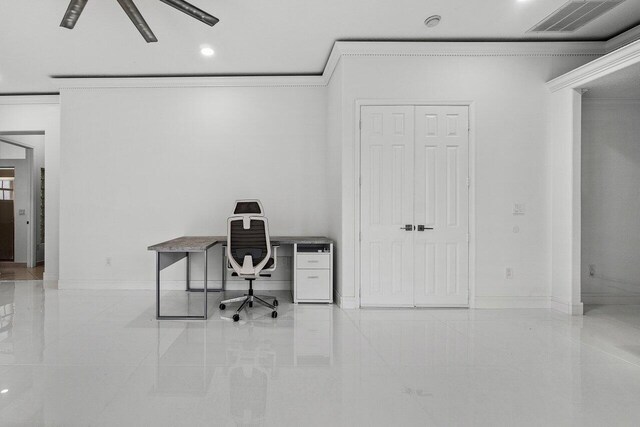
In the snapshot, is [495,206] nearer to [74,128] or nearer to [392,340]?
[392,340]

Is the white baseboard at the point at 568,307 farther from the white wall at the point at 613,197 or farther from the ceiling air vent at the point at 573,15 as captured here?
the ceiling air vent at the point at 573,15

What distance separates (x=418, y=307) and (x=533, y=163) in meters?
2.30

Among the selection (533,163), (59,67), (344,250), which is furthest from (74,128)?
(533,163)

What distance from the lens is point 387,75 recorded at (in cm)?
427

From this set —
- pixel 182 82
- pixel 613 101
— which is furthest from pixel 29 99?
pixel 613 101

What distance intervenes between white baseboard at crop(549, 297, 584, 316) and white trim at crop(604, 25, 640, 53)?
315cm

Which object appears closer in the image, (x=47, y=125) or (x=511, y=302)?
(x=511, y=302)

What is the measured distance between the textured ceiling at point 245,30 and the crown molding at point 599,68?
0.58 meters

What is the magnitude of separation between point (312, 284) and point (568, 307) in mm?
3076

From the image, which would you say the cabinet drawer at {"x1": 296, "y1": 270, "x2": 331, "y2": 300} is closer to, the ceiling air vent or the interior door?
the ceiling air vent

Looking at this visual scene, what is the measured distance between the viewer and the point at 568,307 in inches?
160

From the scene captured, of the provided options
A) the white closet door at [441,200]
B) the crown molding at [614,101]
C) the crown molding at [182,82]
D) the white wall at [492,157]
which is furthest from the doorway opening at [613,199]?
the crown molding at [182,82]

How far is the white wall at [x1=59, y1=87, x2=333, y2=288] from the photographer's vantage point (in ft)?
17.6

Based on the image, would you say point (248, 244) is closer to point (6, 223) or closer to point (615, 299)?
point (615, 299)
